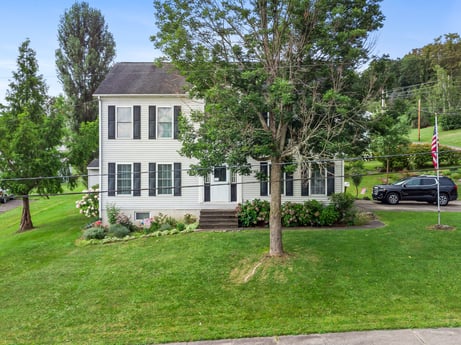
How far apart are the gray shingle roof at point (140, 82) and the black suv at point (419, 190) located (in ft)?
40.2

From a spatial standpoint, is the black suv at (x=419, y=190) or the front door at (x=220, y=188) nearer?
the front door at (x=220, y=188)

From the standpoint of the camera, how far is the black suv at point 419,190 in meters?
18.8

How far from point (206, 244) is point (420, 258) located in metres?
6.74

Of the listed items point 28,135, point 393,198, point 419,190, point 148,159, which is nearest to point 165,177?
point 148,159

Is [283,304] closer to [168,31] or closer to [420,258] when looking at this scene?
[420,258]

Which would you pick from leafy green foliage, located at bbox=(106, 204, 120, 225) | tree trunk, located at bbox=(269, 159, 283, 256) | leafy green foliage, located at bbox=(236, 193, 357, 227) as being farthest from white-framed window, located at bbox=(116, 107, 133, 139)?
tree trunk, located at bbox=(269, 159, 283, 256)

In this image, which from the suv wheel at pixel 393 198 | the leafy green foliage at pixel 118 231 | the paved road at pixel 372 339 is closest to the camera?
the paved road at pixel 372 339

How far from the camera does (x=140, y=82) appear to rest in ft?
56.1

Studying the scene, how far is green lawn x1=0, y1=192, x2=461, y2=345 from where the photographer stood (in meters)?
7.66

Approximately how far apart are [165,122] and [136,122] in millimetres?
1321

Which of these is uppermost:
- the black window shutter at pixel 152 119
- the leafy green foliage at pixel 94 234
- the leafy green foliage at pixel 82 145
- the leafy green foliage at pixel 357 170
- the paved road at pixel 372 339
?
the black window shutter at pixel 152 119

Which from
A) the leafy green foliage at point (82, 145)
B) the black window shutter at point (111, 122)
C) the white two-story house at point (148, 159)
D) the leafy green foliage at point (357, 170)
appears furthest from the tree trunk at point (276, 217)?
the leafy green foliage at point (82, 145)

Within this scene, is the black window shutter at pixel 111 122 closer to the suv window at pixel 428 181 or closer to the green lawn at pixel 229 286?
the green lawn at pixel 229 286

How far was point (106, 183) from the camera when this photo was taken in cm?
1664
